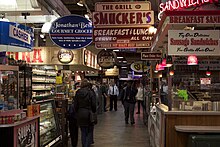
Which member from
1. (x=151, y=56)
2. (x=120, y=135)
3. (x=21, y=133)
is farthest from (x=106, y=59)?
(x=21, y=133)

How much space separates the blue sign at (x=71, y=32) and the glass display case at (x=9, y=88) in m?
2.86

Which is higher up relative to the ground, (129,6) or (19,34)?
(129,6)

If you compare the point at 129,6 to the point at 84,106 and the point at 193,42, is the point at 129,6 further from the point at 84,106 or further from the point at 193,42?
the point at 193,42

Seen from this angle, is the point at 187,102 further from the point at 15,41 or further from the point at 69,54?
the point at 69,54

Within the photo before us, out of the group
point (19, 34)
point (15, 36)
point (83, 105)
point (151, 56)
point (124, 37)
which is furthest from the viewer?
point (151, 56)

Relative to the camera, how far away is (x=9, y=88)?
20.3 feet

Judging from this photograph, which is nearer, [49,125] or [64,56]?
[49,125]

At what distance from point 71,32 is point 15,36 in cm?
178

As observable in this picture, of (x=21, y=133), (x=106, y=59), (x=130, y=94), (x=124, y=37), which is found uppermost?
(x=124, y=37)

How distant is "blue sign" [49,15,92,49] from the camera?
8977 millimetres

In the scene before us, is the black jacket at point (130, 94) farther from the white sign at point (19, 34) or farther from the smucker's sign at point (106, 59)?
the white sign at point (19, 34)

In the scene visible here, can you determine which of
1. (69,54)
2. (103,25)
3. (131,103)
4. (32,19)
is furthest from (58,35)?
(131,103)

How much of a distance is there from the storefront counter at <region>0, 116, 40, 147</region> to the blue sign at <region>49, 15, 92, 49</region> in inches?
121

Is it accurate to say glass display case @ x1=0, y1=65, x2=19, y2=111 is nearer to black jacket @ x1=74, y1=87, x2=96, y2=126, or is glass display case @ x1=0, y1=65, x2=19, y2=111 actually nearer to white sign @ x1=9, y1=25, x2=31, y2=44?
white sign @ x1=9, y1=25, x2=31, y2=44
